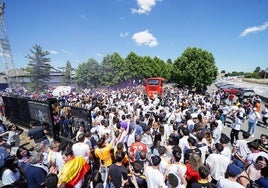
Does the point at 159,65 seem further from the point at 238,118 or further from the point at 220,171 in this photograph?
the point at 220,171

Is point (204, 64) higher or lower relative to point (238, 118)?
higher

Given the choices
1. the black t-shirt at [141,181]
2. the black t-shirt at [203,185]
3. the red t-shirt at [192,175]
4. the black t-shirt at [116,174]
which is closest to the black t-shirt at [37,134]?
the black t-shirt at [116,174]

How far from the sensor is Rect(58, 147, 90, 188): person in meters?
4.01

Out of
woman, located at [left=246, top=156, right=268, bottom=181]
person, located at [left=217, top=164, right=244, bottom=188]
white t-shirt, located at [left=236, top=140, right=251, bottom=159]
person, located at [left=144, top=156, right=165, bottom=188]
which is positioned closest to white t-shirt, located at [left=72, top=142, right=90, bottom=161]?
person, located at [left=144, top=156, right=165, bottom=188]

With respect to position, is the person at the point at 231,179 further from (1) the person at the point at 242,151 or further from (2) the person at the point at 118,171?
(1) the person at the point at 242,151

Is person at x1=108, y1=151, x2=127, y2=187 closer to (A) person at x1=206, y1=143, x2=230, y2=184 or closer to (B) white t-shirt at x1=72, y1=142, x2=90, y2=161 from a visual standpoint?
(B) white t-shirt at x1=72, y1=142, x2=90, y2=161

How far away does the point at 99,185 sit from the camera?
452 cm

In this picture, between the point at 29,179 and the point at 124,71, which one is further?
the point at 124,71

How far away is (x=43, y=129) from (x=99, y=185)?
3.77 metres

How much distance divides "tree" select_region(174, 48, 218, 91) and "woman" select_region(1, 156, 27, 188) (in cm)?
3746

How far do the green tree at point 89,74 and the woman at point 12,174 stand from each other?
48988mm

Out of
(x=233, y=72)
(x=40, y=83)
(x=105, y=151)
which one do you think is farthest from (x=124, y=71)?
(x=233, y=72)

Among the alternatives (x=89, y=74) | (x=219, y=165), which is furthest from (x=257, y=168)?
(x=89, y=74)

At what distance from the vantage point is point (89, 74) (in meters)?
53.0
